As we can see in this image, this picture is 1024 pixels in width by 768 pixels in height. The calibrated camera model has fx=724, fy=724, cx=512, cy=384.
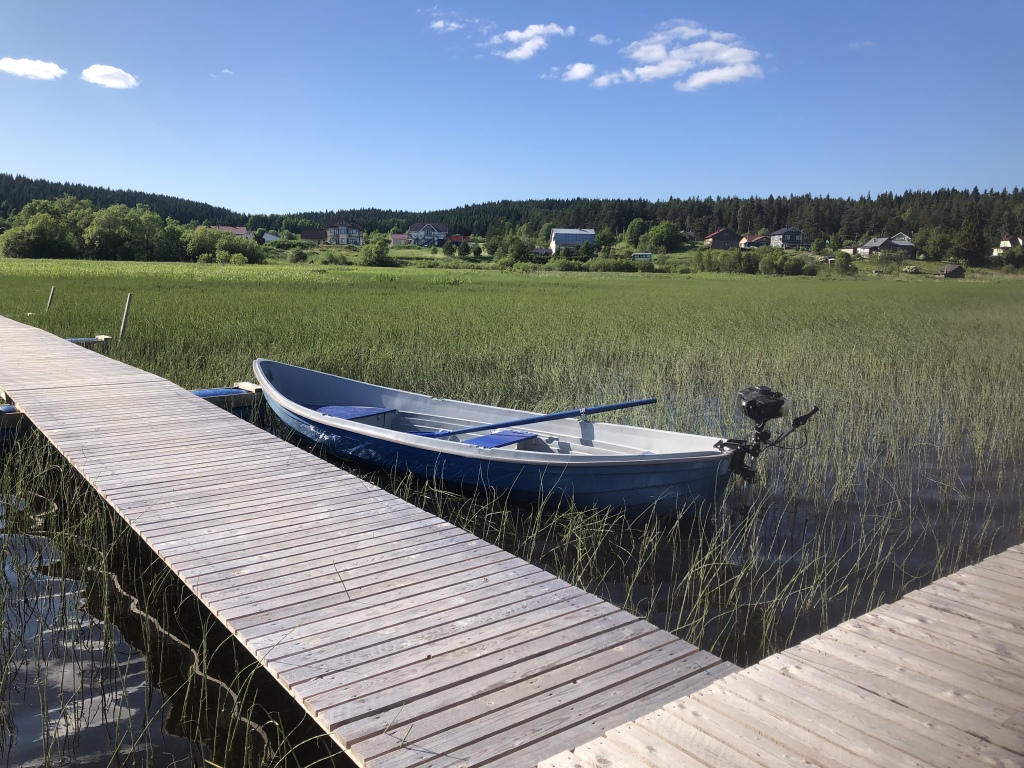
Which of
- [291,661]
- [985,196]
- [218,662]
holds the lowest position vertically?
[218,662]

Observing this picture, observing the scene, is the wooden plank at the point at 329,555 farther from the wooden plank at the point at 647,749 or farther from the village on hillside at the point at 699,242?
the village on hillside at the point at 699,242

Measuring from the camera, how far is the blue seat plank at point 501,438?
621 cm

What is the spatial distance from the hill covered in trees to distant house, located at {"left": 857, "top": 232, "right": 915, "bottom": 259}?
3.13 meters

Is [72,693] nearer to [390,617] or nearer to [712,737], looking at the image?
[390,617]

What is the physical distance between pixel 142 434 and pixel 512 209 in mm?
139852

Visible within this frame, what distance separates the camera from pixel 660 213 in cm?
12119

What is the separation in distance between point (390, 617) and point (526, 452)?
2.56 metres

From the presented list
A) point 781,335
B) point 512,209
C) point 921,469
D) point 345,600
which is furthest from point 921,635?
point 512,209

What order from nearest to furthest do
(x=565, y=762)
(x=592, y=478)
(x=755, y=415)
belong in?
(x=565, y=762), (x=755, y=415), (x=592, y=478)

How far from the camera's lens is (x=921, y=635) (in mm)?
2785

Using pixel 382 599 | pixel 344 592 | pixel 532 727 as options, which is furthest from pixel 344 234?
pixel 532 727

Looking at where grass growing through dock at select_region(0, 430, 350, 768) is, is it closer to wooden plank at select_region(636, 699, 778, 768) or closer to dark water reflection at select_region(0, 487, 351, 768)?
dark water reflection at select_region(0, 487, 351, 768)

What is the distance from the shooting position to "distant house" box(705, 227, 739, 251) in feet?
347

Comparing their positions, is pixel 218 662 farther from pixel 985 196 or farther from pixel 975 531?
pixel 985 196
